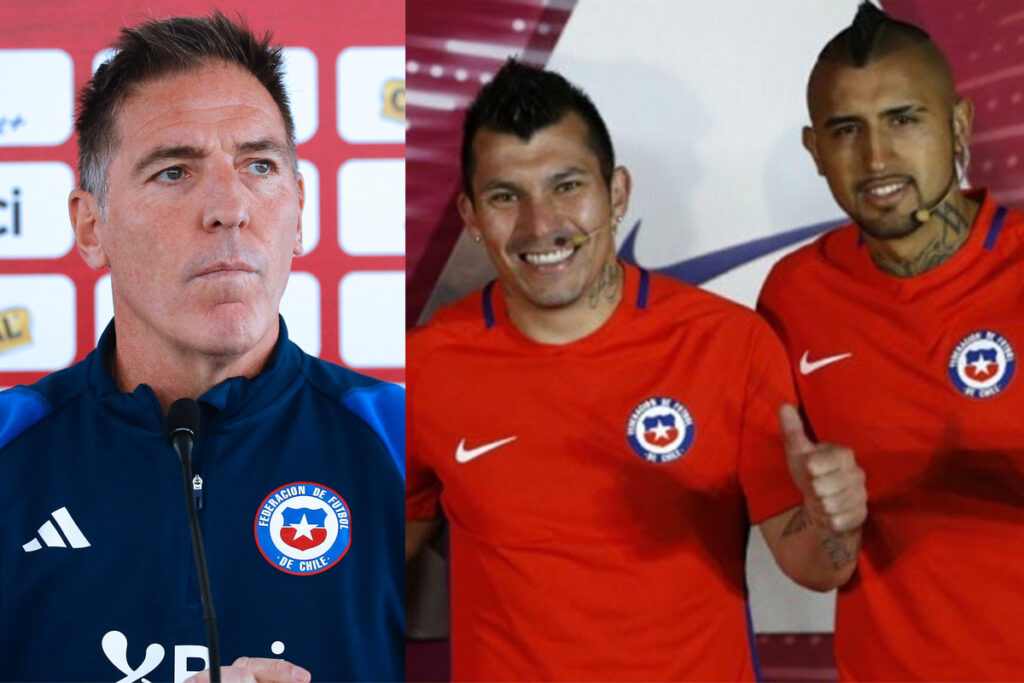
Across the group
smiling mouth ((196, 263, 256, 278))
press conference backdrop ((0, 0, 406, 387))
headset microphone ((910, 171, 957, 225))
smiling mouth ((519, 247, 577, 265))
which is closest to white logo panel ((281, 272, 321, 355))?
press conference backdrop ((0, 0, 406, 387))

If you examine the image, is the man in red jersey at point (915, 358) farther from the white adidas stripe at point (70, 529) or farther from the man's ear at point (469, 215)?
the white adidas stripe at point (70, 529)

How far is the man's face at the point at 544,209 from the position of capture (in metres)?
1.73

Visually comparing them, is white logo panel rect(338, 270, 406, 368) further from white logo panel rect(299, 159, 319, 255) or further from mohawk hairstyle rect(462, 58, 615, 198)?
mohawk hairstyle rect(462, 58, 615, 198)

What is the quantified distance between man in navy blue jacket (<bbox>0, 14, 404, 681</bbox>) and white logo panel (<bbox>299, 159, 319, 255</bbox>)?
28 mm

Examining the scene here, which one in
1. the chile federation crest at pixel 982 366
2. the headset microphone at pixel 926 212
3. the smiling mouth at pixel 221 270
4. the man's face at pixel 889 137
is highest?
the man's face at pixel 889 137

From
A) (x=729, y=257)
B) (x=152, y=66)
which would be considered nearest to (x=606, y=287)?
(x=729, y=257)

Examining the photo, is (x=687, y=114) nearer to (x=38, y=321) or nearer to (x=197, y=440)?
(x=197, y=440)

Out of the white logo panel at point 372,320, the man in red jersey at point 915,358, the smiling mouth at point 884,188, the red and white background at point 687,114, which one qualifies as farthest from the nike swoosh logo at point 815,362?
the white logo panel at point 372,320

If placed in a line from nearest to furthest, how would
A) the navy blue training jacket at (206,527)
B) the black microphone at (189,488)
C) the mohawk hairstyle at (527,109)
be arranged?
1. the black microphone at (189,488)
2. the navy blue training jacket at (206,527)
3. the mohawk hairstyle at (527,109)

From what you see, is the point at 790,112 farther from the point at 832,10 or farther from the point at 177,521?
the point at 177,521

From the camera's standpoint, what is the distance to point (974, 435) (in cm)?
168

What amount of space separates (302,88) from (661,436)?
2.46ft

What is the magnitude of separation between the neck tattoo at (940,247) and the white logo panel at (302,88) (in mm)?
880

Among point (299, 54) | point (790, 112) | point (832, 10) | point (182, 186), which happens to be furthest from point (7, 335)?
point (832, 10)
